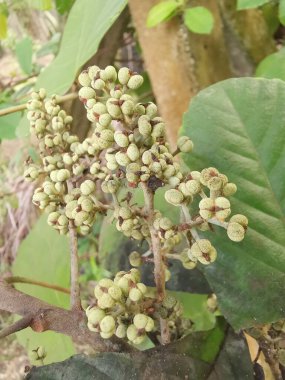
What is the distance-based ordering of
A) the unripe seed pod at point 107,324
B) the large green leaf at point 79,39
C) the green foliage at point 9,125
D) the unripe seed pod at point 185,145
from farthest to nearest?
the green foliage at point 9,125, the large green leaf at point 79,39, the unripe seed pod at point 185,145, the unripe seed pod at point 107,324

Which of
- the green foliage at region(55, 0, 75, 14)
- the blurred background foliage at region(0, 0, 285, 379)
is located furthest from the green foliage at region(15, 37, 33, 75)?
the green foliage at region(55, 0, 75, 14)

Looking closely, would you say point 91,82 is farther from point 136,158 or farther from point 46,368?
point 46,368

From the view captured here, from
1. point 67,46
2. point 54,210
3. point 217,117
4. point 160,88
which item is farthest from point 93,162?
point 160,88

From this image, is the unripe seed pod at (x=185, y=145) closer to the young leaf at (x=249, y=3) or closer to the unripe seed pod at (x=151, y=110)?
the unripe seed pod at (x=151, y=110)

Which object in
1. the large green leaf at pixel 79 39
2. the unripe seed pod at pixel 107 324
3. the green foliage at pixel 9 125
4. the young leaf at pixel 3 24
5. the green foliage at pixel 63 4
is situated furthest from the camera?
the young leaf at pixel 3 24

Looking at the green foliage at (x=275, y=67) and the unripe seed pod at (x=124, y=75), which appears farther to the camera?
the green foliage at (x=275, y=67)

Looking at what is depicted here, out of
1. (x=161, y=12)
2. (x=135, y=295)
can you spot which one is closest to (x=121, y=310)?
(x=135, y=295)

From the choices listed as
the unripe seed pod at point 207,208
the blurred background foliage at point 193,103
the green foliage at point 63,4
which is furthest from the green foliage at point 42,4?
the unripe seed pod at point 207,208

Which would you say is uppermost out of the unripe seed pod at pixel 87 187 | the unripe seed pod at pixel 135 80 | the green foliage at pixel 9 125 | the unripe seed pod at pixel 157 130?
the unripe seed pod at pixel 135 80

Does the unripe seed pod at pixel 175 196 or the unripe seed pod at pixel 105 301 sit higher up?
the unripe seed pod at pixel 175 196
